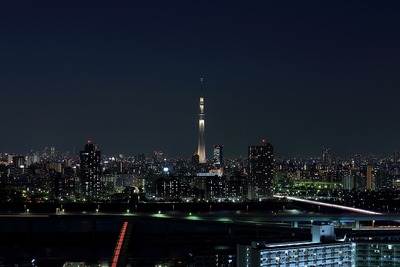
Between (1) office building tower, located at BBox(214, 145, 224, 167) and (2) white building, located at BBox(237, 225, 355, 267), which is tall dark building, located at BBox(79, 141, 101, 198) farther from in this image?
(2) white building, located at BBox(237, 225, 355, 267)

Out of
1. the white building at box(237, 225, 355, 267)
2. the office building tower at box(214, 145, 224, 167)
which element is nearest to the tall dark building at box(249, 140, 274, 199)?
the office building tower at box(214, 145, 224, 167)

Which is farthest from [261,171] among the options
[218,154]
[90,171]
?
[218,154]

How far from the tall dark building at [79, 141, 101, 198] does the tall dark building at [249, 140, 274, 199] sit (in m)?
6.69

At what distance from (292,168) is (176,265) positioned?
31.6 meters

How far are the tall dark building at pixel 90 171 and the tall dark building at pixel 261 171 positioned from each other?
6695 mm

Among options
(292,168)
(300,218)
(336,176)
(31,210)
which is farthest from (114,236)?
(292,168)

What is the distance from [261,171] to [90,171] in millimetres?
7688

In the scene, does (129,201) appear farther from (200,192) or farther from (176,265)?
(176,265)

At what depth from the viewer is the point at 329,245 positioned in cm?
884

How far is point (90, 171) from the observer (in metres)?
31.9

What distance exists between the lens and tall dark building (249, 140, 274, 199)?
31656mm

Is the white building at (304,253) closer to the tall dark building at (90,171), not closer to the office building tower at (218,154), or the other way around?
the tall dark building at (90,171)

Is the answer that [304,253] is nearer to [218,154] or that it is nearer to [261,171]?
[261,171]

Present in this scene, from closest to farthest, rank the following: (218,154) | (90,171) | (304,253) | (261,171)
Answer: (304,253), (90,171), (261,171), (218,154)
